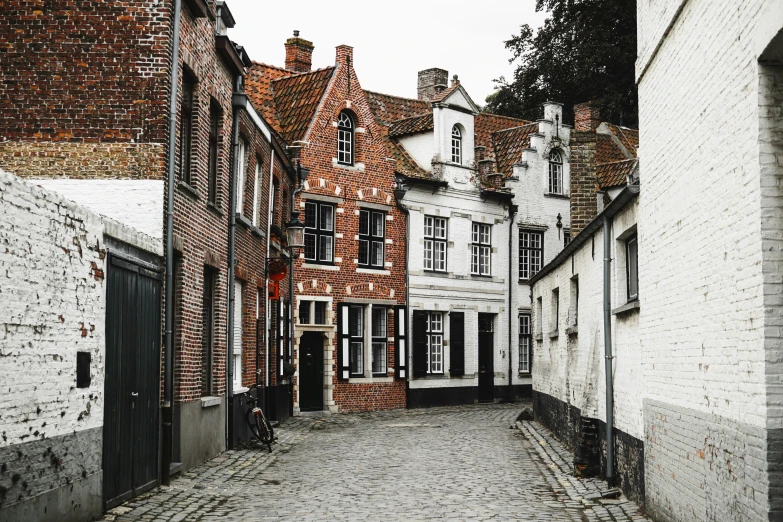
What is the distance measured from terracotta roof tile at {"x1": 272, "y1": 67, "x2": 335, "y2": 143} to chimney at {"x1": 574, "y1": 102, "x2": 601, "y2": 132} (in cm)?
1216

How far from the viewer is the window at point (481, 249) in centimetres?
3241

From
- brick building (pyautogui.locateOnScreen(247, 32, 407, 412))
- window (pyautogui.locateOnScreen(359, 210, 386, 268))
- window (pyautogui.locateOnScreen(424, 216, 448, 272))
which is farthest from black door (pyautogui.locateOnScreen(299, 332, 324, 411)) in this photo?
window (pyautogui.locateOnScreen(424, 216, 448, 272))

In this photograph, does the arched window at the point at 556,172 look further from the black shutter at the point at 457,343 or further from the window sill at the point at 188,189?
the window sill at the point at 188,189

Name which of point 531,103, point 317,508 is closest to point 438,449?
point 317,508

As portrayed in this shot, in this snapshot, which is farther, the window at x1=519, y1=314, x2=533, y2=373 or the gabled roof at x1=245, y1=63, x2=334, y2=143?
the window at x1=519, y1=314, x2=533, y2=373

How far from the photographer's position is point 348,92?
28547 mm

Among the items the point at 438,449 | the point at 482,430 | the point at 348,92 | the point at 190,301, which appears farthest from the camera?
the point at 348,92

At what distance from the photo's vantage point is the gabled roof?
2780cm

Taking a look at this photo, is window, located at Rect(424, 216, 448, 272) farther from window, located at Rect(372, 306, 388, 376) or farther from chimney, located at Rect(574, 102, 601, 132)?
chimney, located at Rect(574, 102, 601, 132)

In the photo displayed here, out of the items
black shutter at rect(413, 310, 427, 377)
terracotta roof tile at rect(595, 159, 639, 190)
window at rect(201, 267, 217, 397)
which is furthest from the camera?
black shutter at rect(413, 310, 427, 377)

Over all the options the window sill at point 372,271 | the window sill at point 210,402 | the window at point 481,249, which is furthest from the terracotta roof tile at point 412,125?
the window sill at point 210,402

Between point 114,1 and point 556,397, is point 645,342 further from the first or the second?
point 556,397

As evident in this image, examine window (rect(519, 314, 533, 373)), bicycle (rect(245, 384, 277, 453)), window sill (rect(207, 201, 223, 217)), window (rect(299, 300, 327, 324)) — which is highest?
window sill (rect(207, 201, 223, 217))

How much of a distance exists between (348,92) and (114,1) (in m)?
16.3
